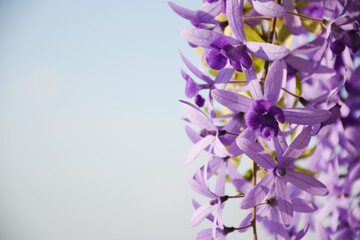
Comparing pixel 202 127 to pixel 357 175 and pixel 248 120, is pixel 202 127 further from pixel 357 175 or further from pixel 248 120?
pixel 357 175

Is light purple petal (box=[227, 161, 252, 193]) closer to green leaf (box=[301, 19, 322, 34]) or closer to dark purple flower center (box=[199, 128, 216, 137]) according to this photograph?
dark purple flower center (box=[199, 128, 216, 137])

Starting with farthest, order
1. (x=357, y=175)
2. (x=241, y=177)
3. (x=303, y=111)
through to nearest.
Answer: (x=357, y=175), (x=241, y=177), (x=303, y=111)

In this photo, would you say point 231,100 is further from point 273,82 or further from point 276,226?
point 276,226

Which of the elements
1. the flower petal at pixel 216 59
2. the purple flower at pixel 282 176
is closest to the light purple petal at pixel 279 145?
the purple flower at pixel 282 176

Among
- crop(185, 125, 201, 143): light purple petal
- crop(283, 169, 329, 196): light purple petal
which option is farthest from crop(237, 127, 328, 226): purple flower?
crop(185, 125, 201, 143): light purple petal

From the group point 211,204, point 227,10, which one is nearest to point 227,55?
point 227,10
